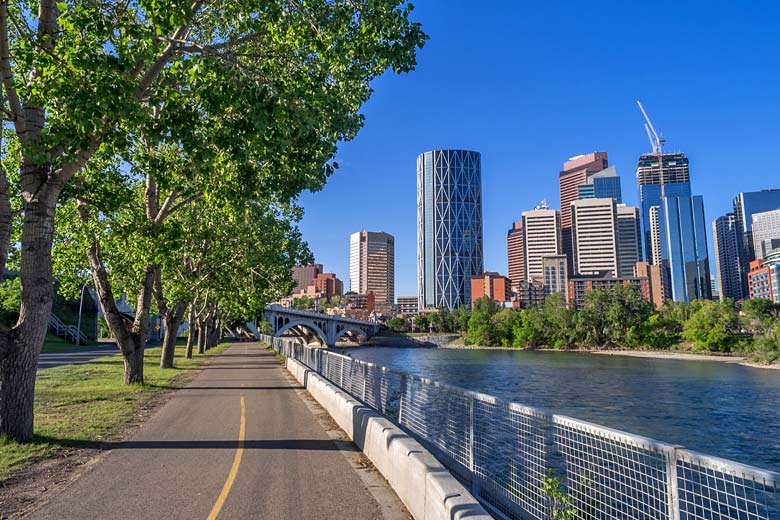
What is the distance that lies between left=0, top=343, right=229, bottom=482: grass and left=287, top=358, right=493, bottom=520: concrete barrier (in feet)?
16.8

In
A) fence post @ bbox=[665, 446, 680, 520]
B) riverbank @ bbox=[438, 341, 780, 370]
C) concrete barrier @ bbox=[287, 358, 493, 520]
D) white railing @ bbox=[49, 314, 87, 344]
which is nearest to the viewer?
fence post @ bbox=[665, 446, 680, 520]

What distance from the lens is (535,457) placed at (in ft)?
20.1

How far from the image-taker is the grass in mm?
9059

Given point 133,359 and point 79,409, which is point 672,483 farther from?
point 133,359

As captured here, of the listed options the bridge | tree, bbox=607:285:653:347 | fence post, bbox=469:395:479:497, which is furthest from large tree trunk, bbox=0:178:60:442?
tree, bbox=607:285:653:347

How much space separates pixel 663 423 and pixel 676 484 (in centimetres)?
2580

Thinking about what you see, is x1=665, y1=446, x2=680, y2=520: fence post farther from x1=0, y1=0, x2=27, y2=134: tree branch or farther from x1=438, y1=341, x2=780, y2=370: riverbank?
x1=438, y1=341, x2=780, y2=370: riverbank

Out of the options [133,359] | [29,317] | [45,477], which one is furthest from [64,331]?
[45,477]

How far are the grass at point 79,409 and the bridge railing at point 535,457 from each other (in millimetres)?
5953

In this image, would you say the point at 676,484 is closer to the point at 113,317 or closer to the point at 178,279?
the point at 113,317

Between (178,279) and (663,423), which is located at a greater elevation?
(178,279)

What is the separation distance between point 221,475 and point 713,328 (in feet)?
324

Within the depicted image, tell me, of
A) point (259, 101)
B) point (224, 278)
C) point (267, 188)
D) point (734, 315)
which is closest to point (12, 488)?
point (259, 101)

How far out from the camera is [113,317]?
1662 centimetres
